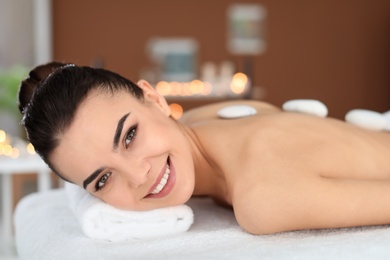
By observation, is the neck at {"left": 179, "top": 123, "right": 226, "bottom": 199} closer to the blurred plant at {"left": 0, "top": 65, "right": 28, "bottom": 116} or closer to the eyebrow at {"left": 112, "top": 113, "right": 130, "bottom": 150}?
the eyebrow at {"left": 112, "top": 113, "right": 130, "bottom": 150}

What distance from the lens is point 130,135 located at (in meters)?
1.29

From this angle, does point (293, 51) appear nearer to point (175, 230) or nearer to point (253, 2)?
point (253, 2)

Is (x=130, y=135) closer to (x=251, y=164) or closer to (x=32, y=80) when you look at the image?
(x=251, y=164)

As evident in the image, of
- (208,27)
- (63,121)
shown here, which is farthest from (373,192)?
(208,27)

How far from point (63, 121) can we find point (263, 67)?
5592 millimetres

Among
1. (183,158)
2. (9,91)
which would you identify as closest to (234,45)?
(9,91)

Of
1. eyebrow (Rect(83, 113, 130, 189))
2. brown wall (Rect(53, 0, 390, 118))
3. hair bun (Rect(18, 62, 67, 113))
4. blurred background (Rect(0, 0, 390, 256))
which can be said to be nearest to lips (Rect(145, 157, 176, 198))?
eyebrow (Rect(83, 113, 130, 189))

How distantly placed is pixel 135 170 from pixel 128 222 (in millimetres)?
135

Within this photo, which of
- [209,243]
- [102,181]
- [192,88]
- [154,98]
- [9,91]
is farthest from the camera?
[192,88]

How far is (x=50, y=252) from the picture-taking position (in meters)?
1.23

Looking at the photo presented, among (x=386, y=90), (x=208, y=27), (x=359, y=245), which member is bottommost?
(x=386, y=90)

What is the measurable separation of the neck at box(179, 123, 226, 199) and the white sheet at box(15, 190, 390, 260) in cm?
6

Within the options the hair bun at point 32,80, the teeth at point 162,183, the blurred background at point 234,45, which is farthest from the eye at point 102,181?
the blurred background at point 234,45

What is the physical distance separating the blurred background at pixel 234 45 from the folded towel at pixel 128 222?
477 centimetres
